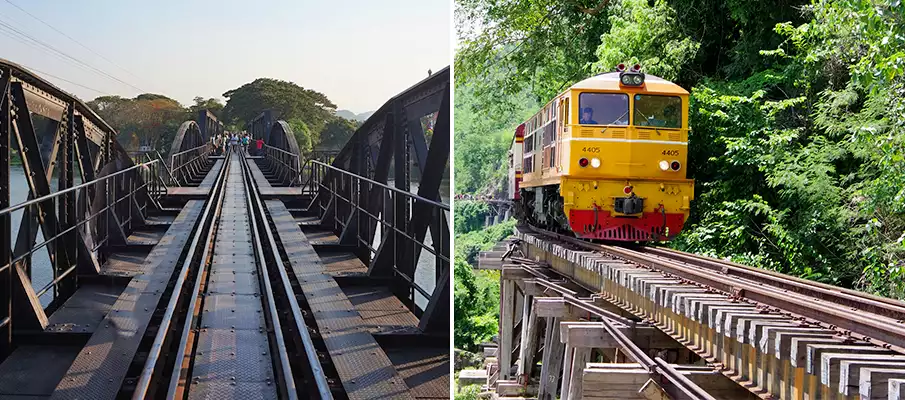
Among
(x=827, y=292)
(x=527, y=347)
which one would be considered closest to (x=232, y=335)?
(x=827, y=292)

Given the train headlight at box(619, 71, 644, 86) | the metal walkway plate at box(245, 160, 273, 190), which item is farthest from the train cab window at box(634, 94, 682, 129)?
the metal walkway plate at box(245, 160, 273, 190)

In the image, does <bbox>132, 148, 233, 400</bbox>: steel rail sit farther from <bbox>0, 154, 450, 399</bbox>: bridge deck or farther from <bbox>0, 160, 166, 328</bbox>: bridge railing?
<bbox>0, 160, 166, 328</bbox>: bridge railing

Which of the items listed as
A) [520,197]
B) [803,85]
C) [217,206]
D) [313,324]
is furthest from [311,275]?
[520,197]

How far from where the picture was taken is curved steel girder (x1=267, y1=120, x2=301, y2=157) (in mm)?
14719

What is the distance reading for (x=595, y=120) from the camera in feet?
27.7

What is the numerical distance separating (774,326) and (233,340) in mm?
2635

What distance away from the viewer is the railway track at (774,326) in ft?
10.4

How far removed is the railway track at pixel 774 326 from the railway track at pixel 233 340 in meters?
1.90

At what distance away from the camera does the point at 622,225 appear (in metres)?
8.64

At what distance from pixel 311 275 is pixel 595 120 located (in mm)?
3641

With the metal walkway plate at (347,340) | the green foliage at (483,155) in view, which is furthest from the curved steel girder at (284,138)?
the metal walkway plate at (347,340)

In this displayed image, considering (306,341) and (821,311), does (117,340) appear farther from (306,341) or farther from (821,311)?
(821,311)

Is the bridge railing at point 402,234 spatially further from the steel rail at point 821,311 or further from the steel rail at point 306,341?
the steel rail at point 821,311

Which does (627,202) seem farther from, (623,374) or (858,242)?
(623,374)
